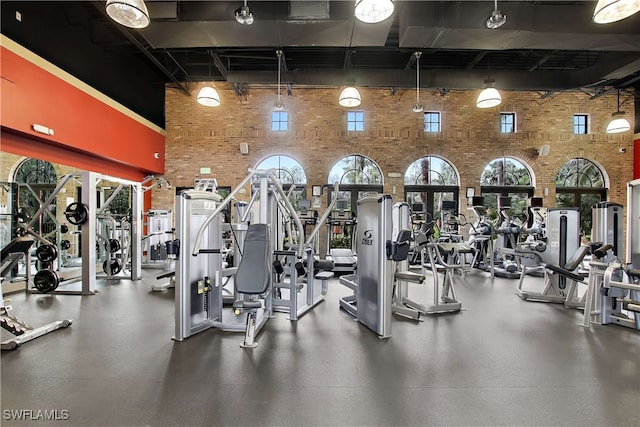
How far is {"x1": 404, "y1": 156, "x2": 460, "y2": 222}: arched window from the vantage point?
33.9ft

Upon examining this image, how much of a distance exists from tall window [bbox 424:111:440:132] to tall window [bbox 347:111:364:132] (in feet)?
6.97

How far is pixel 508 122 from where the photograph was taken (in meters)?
10.5

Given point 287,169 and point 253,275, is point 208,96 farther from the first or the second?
point 253,275

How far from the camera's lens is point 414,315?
4215 millimetres

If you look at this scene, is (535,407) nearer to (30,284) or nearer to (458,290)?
(458,290)

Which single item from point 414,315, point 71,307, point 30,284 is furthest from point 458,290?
point 30,284

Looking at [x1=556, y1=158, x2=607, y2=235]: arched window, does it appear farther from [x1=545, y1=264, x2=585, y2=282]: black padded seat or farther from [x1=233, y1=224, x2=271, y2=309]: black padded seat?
[x1=233, y1=224, x2=271, y2=309]: black padded seat

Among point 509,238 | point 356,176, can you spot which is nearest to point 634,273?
point 509,238

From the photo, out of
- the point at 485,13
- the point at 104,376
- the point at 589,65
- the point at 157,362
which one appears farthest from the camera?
the point at 589,65

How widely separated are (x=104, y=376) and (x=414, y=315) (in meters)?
3.47

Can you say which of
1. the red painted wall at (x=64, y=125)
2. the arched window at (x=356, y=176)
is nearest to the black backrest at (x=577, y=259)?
the arched window at (x=356, y=176)

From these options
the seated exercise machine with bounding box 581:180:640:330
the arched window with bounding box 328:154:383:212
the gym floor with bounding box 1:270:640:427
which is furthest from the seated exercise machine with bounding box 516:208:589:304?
the arched window with bounding box 328:154:383:212

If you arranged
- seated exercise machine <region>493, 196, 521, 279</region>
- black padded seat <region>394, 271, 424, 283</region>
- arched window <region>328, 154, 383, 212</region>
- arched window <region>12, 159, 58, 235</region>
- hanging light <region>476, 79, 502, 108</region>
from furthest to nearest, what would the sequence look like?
arched window <region>328, 154, 383, 212</region> < seated exercise machine <region>493, 196, 521, 279</region> < hanging light <region>476, 79, 502, 108</region> < arched window <region>12, 159, 58, 235</region> < black padded seat <region>394, 271, 424, 283</region>

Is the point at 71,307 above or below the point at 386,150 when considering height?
below
